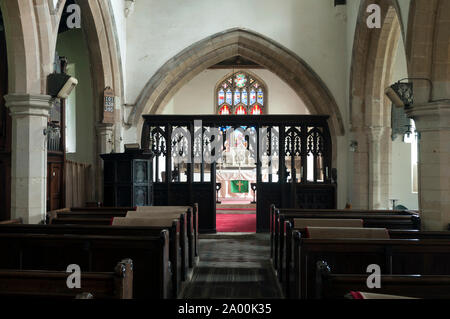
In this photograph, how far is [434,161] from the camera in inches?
194

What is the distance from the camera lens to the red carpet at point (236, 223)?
895 cm

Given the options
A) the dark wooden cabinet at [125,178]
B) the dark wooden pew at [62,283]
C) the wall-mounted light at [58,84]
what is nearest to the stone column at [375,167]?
the dark wooden cabinet at [125,178]

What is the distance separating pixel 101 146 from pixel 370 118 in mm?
5271

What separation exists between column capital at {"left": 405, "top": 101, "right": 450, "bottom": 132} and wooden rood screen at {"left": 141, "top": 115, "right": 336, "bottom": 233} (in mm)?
4104

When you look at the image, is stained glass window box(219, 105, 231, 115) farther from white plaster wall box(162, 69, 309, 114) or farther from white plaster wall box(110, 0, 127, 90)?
white plaster wall box(110, 0, 127, 90)

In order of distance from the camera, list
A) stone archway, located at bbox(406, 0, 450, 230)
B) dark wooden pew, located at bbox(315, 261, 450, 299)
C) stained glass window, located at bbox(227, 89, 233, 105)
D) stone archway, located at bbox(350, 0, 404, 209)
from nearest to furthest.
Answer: dark wooden pew, located at bbox(315, 261, 450, 299), stone archway, located at bbox(406, 0, 450, 230), stone archway, located at bbox(350, 0, 404, 209), stained glass window, located at bbox(227, 89, 233, 105)

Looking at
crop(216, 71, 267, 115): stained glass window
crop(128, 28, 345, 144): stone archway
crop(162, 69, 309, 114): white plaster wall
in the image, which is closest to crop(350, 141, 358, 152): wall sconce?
crop(128, 28, 345, 144): stone archway

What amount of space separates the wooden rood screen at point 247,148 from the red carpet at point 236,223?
307mm

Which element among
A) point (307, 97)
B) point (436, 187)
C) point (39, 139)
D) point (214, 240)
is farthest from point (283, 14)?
point (39, 139)

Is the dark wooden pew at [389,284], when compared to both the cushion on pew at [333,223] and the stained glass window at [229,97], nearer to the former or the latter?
the cushion on pew at [333,223]

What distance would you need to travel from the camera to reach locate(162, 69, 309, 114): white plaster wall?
56.9 ft

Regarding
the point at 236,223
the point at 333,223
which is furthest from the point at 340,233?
the point at 236,223

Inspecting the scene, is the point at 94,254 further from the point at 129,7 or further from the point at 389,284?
the point at 129,7

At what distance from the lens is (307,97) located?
987cm
